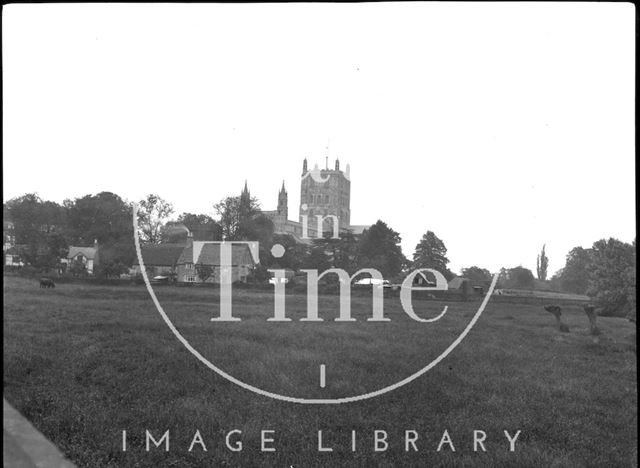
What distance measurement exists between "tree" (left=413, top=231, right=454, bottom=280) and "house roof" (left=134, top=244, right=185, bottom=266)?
1.81 m

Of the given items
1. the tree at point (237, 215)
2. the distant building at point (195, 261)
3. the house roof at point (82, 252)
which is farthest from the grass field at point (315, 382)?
the tree at point (237, 215)

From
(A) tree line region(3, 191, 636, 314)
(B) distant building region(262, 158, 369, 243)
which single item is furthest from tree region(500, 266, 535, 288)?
(B) distant building region(262, 158, 369, 243)

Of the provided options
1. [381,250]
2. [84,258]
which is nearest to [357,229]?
[381,250]

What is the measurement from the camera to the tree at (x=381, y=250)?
3.40 m

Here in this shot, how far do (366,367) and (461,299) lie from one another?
85cm

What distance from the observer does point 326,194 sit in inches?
130

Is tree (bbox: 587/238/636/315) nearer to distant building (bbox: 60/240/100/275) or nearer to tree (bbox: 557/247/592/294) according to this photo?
tree (bbox: 557/247/592/294)

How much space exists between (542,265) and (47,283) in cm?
390

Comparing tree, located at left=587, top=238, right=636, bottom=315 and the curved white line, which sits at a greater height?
tree, located at left=587, top=238, right=636, bottom=315

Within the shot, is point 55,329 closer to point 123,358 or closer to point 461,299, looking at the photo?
point 123,358

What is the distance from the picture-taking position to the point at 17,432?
3037 millimetres

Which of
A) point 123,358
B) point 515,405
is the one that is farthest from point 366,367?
point 123,358

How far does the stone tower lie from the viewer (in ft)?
10.8

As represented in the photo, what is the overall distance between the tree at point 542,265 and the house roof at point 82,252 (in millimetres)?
3438
